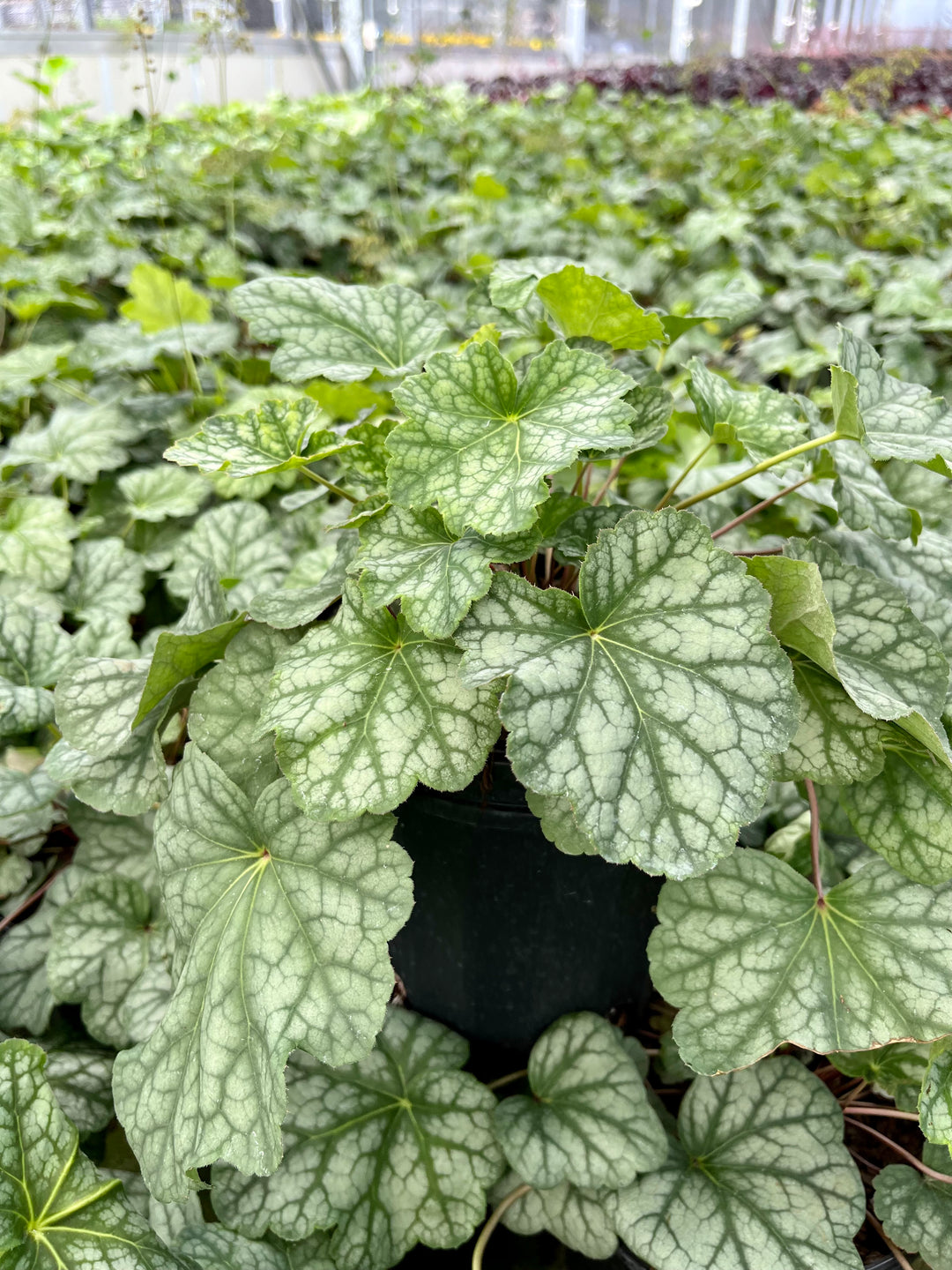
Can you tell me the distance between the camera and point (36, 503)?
2.03 meters

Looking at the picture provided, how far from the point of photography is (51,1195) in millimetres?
1073

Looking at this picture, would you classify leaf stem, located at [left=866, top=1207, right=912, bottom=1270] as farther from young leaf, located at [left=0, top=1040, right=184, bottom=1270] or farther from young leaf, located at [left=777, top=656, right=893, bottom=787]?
young leaf, located at [left=0, top=1040, right=184, bottom=1270]

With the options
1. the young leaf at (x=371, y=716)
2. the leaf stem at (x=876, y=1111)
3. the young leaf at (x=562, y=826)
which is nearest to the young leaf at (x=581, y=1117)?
the leaf stem at (x=876, y=1111)

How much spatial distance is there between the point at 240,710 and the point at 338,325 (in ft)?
1.96

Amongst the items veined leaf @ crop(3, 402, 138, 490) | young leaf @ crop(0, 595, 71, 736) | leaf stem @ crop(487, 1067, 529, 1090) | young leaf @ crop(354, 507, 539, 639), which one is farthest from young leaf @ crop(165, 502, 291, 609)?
leaf stem @ crop(487, 1067, 529, 1090)

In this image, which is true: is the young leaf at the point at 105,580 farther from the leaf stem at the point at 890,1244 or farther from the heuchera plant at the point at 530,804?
the leaf stem at the point at 890,1244

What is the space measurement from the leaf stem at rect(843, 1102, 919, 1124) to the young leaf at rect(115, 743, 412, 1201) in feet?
2.64

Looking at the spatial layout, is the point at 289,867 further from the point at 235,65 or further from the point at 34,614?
the point at 235,65

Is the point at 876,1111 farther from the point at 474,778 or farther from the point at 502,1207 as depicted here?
the point at 474,778

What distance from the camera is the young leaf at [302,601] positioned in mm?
1142

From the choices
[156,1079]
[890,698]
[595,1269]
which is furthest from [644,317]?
[595,1269]

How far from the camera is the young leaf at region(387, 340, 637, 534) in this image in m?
1.00

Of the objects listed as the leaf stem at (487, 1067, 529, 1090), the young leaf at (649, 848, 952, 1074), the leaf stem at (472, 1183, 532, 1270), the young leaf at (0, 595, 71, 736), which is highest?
the young leaf at (0, 595, 71, 736)

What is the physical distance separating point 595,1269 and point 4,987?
104 cm
